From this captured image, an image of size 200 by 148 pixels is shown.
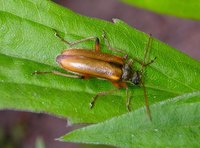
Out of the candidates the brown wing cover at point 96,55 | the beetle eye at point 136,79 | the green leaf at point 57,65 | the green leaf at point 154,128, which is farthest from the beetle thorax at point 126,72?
the green leaf at point 154,128

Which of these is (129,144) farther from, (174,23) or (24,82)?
(174,23)

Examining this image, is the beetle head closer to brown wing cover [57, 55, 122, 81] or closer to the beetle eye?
the beetle eye

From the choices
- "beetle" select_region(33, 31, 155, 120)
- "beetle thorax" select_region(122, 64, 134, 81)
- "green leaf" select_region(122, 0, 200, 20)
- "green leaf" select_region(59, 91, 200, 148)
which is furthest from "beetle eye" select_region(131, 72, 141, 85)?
"green leaf" select_region(59, 91, 200, 148)

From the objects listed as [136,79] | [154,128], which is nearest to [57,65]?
[136,79]

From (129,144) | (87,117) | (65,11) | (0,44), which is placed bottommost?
(129,144)

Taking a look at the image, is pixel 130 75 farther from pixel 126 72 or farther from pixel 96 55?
pixel 96 55

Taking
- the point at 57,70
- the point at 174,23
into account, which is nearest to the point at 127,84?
the point at 57,70
